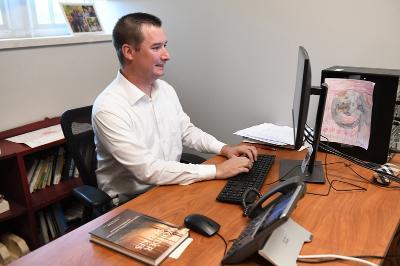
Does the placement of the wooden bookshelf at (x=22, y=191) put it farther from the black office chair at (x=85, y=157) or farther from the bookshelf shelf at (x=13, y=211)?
the black office chair at (x=85, y=157)

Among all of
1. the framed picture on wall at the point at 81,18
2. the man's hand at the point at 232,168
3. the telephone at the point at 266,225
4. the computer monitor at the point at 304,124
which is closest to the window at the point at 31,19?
the framed picture on wall at the point at 81,18

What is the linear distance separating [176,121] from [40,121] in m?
0.96

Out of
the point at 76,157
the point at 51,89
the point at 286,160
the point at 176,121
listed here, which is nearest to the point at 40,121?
the point at 51,89

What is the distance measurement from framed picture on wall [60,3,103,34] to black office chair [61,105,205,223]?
103cm

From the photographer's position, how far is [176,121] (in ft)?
6.16

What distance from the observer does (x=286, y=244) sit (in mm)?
967

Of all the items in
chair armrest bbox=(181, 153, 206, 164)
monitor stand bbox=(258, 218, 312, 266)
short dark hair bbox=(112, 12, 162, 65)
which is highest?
short dark hair bbox=(112, 12, 162, 65)

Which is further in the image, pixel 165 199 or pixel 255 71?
pixel 255 71

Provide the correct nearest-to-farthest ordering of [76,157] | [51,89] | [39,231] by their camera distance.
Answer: [76,157], [39,231], [51,89]

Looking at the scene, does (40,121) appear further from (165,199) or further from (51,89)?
(165,199)

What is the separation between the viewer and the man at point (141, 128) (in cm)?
146

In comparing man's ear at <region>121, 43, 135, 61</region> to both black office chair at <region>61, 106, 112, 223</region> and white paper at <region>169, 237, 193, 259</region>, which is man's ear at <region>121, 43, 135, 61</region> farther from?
white paper at <region>169, 237, 193, 259</region>

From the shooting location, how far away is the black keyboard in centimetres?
126

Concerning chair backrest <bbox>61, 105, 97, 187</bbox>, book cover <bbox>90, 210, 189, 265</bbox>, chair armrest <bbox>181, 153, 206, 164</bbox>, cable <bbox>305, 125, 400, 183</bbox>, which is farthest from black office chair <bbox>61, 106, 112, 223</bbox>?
cable <bbox>305, 125, 400, 183</bbox>
